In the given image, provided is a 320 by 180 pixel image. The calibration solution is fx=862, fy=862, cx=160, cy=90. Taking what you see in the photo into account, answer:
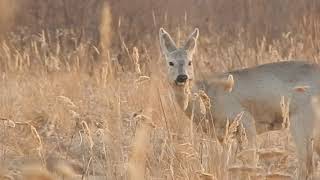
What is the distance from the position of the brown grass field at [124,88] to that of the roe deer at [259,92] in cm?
21

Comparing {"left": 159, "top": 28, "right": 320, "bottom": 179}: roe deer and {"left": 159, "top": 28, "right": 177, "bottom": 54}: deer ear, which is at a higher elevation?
{"left": 159, "top": 28, "right": 177, "bottom": 54}: deer ear

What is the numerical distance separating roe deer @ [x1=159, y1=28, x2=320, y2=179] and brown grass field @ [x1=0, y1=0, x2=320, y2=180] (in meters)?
0.21

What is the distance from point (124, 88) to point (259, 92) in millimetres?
2633

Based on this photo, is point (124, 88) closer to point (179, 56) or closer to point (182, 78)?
point (179, 56)

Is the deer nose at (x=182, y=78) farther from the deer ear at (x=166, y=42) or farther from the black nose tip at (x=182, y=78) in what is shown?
the deer ear at (x=166, y=42)

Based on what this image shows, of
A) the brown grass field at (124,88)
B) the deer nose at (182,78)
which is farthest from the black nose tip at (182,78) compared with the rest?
the brown grass field at (124,88)

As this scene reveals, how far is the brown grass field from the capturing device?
507 centimetres

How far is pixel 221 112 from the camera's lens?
7555 millimetres

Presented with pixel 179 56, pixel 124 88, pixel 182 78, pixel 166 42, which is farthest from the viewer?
pixel 124 88

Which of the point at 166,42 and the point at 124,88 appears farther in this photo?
the point at 124,88

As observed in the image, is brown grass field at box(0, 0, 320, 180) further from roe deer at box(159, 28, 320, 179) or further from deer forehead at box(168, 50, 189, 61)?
deer forehead at box(168, 50, 189, 61)

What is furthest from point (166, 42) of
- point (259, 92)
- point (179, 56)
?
point (259, 92)

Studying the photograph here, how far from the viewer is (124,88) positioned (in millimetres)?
9945

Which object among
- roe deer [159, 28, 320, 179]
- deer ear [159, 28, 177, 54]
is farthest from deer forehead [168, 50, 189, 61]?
deer ear [159, 28, 177, 54]
